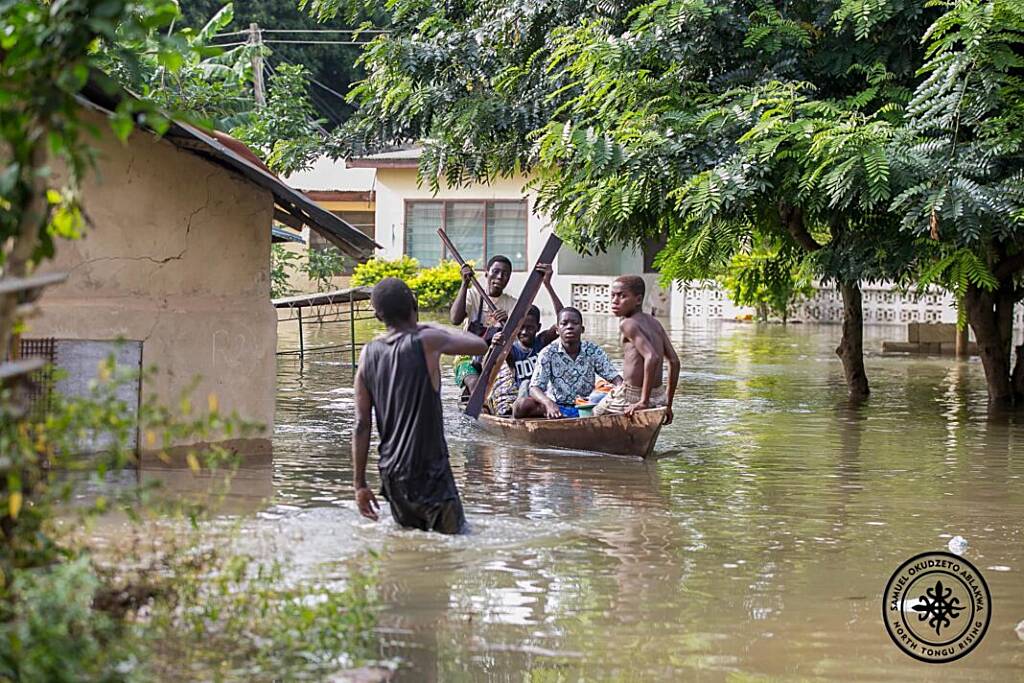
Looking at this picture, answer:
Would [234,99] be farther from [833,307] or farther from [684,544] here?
[684,544]

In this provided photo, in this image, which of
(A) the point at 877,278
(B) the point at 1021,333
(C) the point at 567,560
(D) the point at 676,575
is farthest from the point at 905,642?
(B) the point at 1021,333

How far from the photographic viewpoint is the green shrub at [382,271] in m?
35.2

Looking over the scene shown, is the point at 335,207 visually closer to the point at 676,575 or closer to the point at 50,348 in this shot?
the point at 50,348

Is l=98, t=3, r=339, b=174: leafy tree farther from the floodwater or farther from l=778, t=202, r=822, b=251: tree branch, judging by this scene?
l=778, t=202, r=822, b=251: tree branch

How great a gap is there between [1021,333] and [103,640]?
26.8 m

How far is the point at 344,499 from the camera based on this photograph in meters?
10.2

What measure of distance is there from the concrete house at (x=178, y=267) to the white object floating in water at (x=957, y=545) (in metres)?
5.22

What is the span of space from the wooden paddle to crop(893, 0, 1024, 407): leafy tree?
3.41 meters

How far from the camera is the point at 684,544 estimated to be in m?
8.94

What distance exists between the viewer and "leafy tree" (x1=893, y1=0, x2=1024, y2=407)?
1333cm

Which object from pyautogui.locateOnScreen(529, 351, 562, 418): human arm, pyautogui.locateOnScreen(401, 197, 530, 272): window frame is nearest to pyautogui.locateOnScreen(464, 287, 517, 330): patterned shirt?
pyautogui.locateOnScreen(529, 351, 562, 418): human arm

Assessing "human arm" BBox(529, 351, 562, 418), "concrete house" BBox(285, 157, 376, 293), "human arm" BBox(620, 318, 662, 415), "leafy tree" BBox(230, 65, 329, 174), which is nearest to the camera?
"human arm" BBox(620, 318, 662, 415)

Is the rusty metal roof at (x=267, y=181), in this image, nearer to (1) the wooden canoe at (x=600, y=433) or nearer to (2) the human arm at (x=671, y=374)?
(1) the wooden canoe at (x=600, y=433)

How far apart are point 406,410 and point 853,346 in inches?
444
